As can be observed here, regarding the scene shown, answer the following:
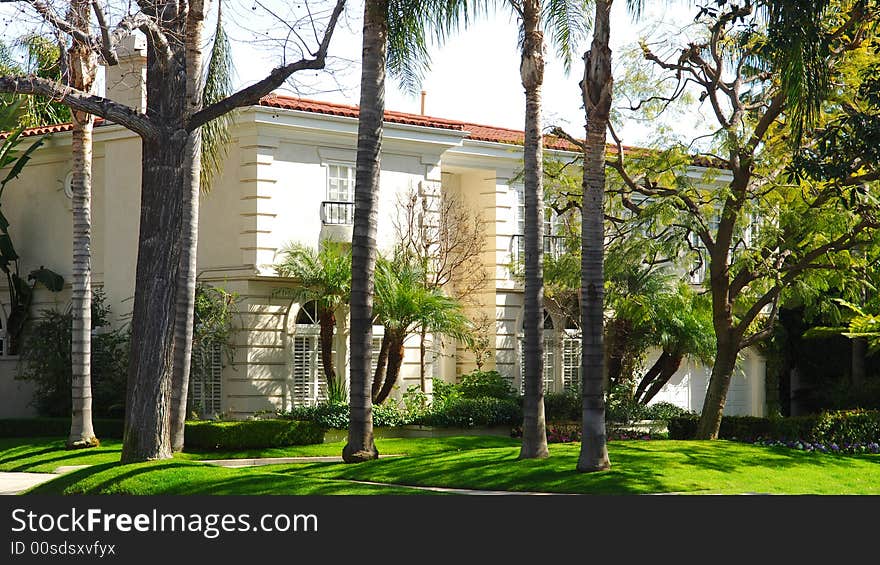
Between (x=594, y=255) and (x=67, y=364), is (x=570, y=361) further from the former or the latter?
(x=594, y=255)

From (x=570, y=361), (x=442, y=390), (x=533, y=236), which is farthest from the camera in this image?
(x=570, y=361)

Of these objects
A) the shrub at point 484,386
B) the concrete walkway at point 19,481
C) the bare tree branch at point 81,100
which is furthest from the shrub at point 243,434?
the bare tree branch at point 81,100

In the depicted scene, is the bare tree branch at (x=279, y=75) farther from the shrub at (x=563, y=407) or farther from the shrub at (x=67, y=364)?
the shrub at (x=563, y=407)

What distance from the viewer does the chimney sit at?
2812cm

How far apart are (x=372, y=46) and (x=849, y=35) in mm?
7761

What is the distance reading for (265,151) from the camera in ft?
91.8

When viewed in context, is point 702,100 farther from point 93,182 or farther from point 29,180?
point 29,180

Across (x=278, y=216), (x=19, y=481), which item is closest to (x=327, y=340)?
(x=278, y=216)

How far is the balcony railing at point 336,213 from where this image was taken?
28828 millimetres

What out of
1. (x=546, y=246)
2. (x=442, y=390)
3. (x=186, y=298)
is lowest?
(x=442, y=390)

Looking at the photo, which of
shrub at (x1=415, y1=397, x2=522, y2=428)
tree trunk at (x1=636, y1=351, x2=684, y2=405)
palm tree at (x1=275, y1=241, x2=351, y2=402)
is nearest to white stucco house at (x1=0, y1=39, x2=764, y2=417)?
palm tree at (x1=275, y1=241, x2=351, y2=402)

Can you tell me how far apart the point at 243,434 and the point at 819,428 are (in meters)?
11.5

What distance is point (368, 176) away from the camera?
20.0 metres

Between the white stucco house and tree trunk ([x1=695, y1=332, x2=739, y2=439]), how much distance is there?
224 inches
